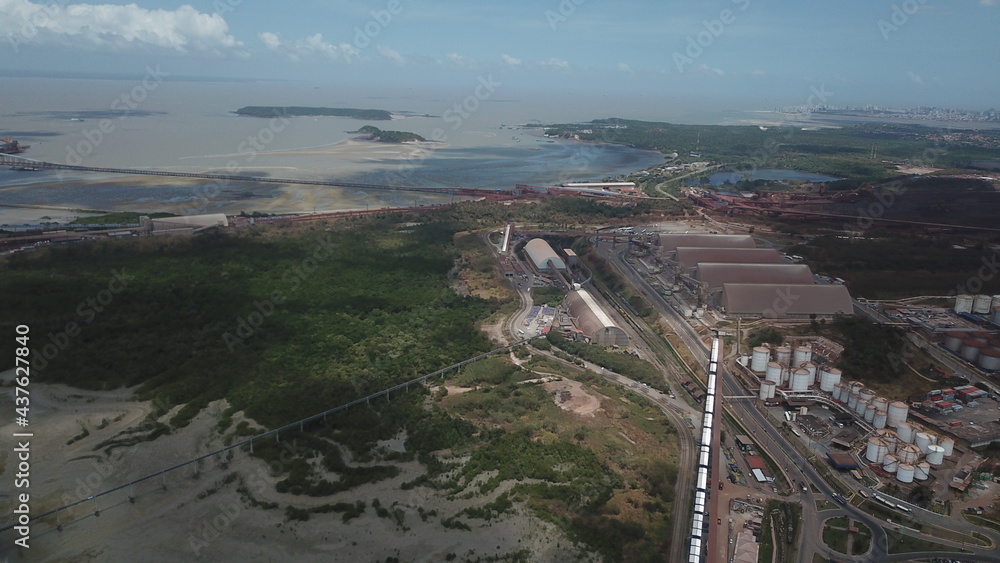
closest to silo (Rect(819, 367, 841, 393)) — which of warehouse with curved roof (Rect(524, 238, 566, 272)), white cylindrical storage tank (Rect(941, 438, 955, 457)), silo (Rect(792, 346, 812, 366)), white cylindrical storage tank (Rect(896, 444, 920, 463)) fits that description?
silo (Rect(792, 346, 812, 366))

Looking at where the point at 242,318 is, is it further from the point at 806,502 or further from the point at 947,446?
the point at 947,446

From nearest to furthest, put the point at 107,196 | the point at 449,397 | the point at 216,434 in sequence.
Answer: the point at 216,434
the point at 449,397
the point at 107,196

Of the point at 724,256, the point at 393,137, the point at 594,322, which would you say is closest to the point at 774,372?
the point at 594,322

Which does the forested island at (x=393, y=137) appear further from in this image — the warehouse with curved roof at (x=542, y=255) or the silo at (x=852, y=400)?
the silo at (x=852, y=400)

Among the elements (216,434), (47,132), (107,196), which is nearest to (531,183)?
(107,196)

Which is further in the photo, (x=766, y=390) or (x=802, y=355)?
(x=802, y=355)

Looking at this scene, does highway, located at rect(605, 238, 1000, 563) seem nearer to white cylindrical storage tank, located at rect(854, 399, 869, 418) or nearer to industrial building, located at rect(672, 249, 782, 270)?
white cylindrical storage tank, located at rect(854, 399, 869, 418)

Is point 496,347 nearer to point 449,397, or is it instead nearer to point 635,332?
point 449,397
